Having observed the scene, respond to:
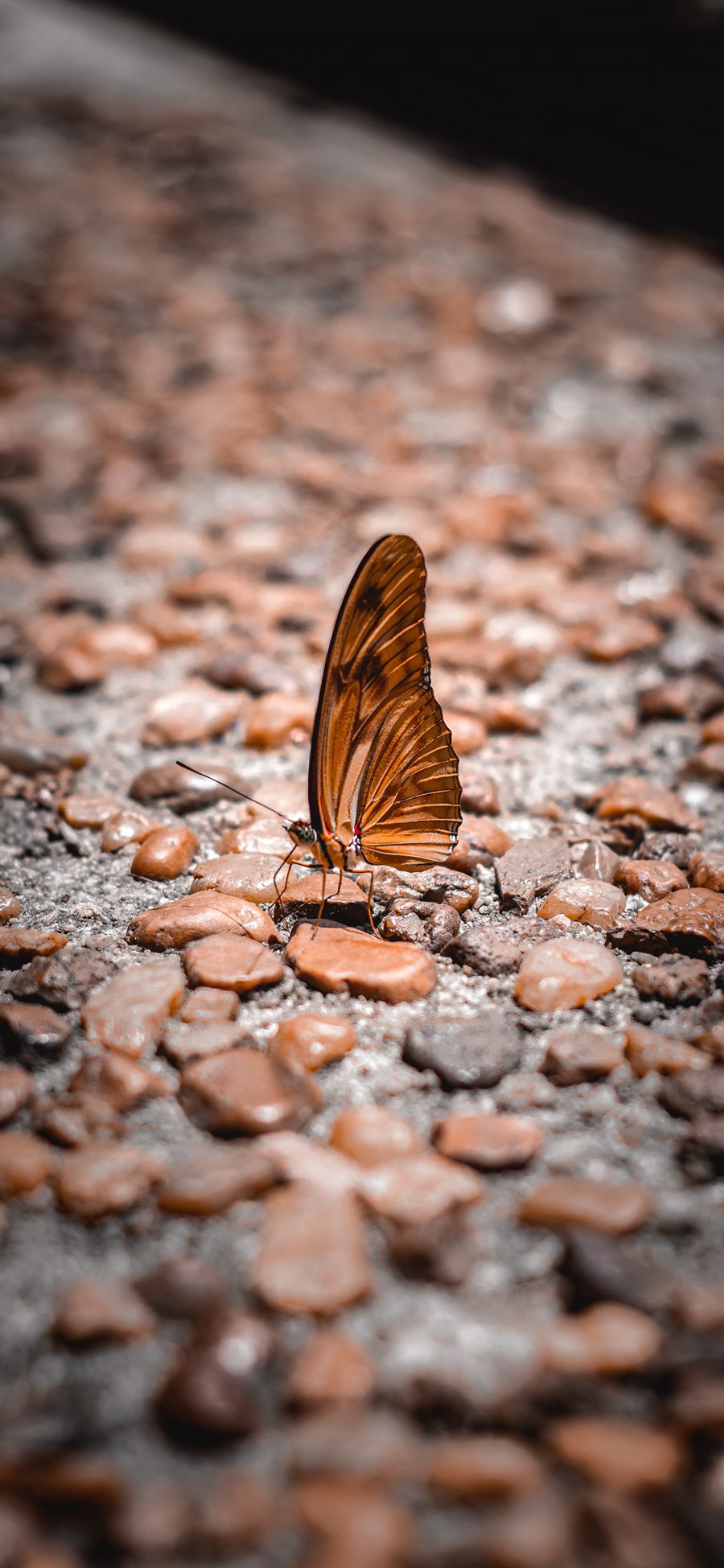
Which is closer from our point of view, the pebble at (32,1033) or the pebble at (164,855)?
the pebble at (32,1033)

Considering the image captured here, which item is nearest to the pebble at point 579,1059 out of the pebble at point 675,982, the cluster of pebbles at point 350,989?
the cluster of pebbles at point 350,989

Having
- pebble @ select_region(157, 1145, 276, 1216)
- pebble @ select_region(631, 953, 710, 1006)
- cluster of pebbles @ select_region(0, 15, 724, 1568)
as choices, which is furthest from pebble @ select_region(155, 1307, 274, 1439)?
pebble @ select_region(631, 953, 710, 1006)

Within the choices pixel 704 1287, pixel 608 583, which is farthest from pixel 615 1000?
pixel 608 583

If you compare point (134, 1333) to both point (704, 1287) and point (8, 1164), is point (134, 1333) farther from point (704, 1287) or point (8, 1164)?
point (704, 1287)

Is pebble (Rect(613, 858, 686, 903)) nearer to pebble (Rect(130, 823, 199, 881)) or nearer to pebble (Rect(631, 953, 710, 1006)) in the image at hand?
pebble (Rect(631, 953, 710, 1006))

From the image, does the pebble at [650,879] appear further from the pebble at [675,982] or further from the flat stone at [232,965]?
the flat stone at [232,965]
